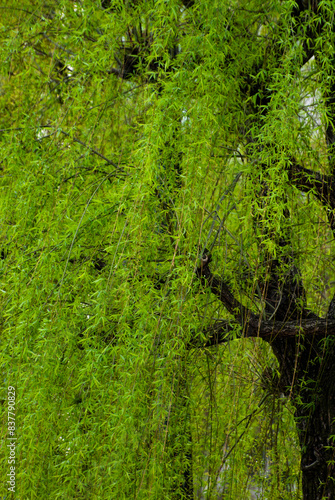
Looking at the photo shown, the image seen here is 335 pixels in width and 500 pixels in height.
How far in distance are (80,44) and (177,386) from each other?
1465 millimetres

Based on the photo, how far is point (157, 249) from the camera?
1.96m

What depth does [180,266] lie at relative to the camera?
175 cm

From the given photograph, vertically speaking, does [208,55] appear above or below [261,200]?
above

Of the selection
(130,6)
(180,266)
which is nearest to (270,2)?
(130,6)

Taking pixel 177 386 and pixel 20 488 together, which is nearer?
pixel 20 488

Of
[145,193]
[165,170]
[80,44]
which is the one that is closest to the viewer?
[145,193]

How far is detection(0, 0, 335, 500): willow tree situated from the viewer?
1680mm

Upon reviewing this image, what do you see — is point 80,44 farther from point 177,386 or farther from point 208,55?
point 177,386

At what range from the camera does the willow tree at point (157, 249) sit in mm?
1680

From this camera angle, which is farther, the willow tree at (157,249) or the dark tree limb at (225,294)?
the dark tree limb at (225,294)

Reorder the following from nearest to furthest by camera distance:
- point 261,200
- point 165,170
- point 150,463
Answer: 1. point 150,463
2. point 165,170
3. point 261,200

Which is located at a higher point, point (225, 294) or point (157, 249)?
point (157, 249)

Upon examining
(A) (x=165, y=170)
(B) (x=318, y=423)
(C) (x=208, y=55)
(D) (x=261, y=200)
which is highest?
(C) (x=208, y=55)

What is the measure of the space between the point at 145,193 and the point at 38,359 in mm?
674
